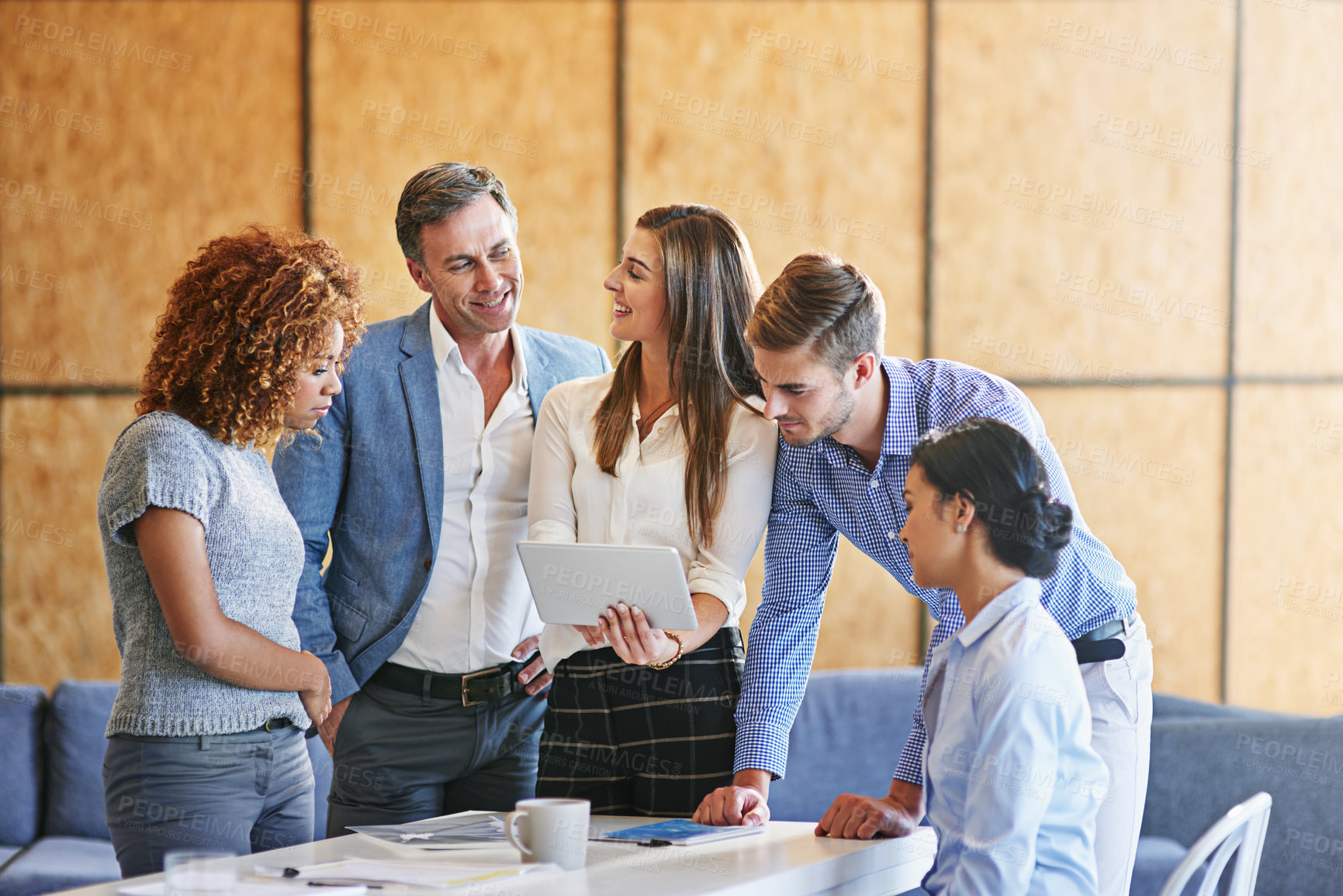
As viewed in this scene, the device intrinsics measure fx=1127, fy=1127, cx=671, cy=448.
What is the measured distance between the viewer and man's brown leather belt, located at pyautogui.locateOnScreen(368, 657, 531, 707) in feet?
7.18

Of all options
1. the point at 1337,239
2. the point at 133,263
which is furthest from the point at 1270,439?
the point at 133,263

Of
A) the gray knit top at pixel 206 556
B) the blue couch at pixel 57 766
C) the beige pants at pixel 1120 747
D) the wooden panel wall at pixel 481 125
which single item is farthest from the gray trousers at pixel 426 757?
the wooden panel wall at pixel 481 125

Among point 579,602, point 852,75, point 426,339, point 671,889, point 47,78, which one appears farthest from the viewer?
point 852,75

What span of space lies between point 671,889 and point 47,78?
368cm

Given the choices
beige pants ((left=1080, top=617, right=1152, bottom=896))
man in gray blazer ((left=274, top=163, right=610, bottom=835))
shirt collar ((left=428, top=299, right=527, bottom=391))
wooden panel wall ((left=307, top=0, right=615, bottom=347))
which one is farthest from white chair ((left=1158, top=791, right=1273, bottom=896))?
wooden panel wall ((left=307, top=0, right=615, bottom=347))

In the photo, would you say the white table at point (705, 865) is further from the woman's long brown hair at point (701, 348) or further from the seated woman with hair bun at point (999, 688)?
the woman's long brown hair at point (701, 348)

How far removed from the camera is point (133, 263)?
3.86 m

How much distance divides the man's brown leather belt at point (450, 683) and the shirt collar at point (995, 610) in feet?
3.22

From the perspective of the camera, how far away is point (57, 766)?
3.51 meters

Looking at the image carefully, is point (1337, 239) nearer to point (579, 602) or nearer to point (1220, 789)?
point (1220, 789)

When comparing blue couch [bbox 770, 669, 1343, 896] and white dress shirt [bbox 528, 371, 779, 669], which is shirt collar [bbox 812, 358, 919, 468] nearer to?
white dress shirt [bbox 528, 371, 779, 669]

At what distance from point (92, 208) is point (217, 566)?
8.60 ft

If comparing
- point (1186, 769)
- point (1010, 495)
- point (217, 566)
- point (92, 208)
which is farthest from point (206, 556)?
point (1186, 769)

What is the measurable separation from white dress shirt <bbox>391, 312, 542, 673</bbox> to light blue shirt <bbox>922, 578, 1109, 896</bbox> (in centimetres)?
97
